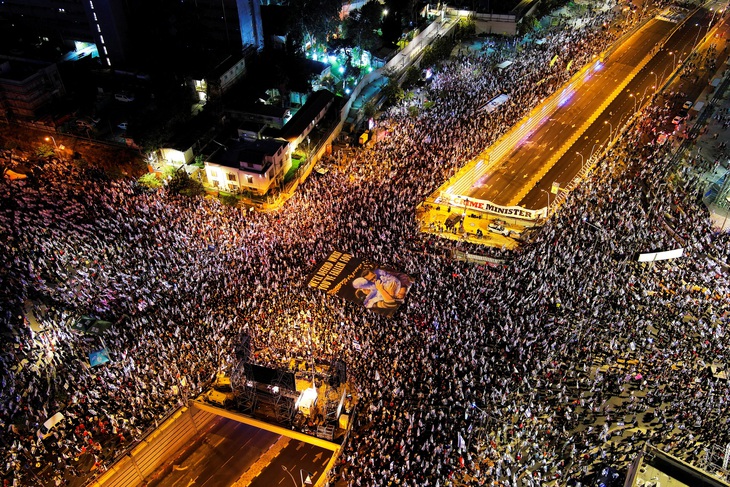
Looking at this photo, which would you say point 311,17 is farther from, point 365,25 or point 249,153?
point 249,153

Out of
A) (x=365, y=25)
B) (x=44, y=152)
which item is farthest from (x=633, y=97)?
(x=44, y=152)

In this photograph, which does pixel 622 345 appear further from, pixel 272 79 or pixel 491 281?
pixel 272 79

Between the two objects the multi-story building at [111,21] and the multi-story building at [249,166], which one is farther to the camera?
the multi-story building at [111,21]

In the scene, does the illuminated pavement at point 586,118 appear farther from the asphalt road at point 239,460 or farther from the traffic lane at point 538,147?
the asphalt road at point 239,460

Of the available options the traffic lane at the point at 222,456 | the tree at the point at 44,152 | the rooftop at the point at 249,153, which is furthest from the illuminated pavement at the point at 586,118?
the tree at the point at 44,152

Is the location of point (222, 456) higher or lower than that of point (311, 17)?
lower

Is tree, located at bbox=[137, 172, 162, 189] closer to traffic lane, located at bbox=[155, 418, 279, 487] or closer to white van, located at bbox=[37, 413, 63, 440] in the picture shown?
white van, located at bbox=[37, 413, 63, 440]
